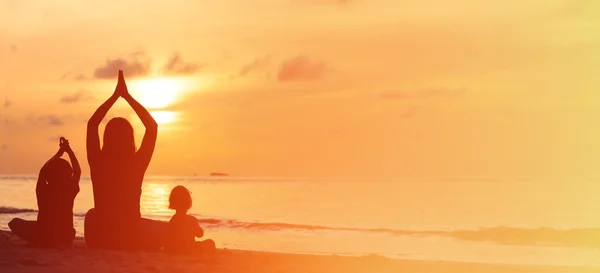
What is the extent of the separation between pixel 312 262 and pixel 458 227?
15.1 meters

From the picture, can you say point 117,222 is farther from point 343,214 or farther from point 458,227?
point 343,214

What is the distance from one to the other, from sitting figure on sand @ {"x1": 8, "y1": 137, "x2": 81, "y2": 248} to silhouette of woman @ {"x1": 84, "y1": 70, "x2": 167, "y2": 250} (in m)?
0.52

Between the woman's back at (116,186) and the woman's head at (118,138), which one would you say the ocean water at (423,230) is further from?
the woman's head at (118,138)

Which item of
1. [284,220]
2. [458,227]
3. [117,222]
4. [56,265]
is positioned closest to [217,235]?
[284,220]

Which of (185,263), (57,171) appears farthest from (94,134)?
(185,263)

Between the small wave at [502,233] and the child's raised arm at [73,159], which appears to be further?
the small wave at [502,233]

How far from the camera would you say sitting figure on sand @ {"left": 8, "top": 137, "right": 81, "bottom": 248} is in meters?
11.4

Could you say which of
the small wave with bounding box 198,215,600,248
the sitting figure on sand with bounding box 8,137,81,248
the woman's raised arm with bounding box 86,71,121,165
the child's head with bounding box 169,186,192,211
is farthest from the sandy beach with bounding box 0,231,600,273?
the small wave with bounding box 198,215,600,248

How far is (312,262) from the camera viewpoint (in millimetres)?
12609

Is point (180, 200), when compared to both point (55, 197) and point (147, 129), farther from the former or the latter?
point (55, 197)

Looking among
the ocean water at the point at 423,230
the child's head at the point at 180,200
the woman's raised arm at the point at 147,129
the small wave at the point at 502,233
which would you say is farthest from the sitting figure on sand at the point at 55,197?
the small wave at the point at 502,233

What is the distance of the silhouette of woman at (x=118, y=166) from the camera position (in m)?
10.9

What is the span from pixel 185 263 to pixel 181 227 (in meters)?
1.28

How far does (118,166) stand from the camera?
11.0 m
